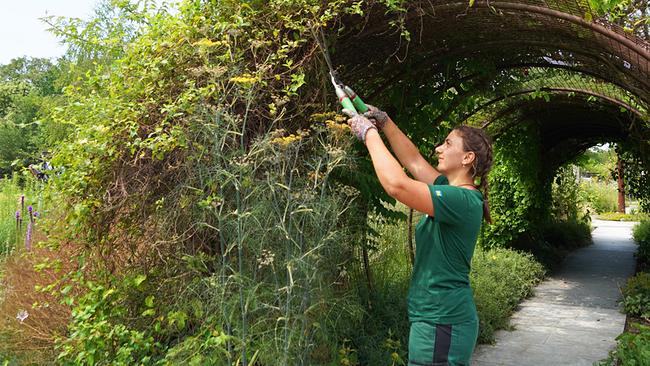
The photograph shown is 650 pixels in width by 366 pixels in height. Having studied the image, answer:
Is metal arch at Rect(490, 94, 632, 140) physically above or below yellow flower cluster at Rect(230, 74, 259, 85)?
above

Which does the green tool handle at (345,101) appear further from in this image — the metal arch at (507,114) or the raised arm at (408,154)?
the metal arch at (507,114)

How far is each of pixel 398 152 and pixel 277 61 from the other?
913 millimetres

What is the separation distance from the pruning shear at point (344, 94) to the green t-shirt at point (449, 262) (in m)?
0.59

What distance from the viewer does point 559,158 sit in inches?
482

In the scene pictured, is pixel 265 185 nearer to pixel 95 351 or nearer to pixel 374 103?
pixel 95 351

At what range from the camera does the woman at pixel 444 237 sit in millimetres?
2008

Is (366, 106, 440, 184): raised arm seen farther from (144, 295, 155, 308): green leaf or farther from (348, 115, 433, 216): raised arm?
(144, 295, 155, 308): green leaf

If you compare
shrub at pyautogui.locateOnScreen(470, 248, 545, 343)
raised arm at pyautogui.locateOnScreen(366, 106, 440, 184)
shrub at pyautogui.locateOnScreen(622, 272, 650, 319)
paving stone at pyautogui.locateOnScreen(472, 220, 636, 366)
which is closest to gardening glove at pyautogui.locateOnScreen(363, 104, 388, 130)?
raised arm at pyautogui.locateOnScreen(366, 106, 440, 184)

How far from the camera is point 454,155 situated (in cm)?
225

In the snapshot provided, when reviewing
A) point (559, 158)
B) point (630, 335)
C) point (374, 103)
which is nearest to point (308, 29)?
point (374, 103)

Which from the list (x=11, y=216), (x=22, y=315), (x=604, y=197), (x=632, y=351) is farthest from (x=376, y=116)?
(x=604, y=197)

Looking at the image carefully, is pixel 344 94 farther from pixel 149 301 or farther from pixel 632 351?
pixel 632 351

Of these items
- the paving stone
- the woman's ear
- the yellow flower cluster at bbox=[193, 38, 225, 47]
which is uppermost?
the yellow flower cluster at bbox=[193, 38, 225, 47]

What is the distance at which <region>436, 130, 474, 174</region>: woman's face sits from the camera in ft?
7.32
